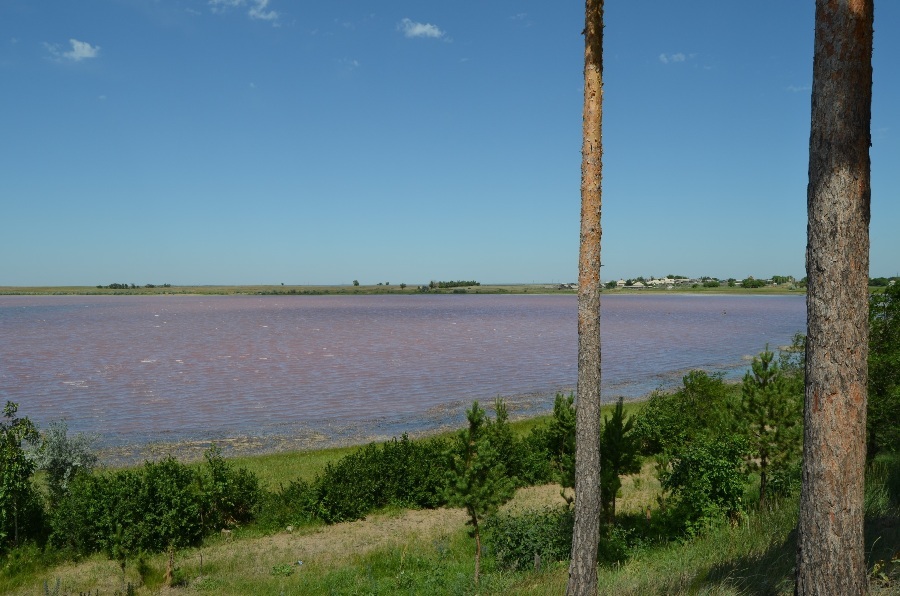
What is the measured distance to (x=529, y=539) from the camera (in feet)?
45.0

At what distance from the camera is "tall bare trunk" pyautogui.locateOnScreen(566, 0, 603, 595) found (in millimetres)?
9625

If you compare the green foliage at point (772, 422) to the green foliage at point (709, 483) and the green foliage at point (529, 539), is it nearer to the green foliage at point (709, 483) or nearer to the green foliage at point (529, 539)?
the green foliage at point (709, 483)

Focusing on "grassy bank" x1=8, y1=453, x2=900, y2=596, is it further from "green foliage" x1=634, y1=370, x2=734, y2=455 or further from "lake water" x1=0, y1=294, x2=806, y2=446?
"lake water" x1=0, y1=294, x2=806, y2=446

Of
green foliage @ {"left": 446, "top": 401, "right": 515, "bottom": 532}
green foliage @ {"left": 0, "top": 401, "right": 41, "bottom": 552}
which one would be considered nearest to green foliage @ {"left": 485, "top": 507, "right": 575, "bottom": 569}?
green foliage @ {"left": 446, "top": 401, "right": 515, "bottom": 532}

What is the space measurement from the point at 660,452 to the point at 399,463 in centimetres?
1047

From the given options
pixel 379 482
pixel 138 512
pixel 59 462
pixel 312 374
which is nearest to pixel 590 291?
pixel 379 482

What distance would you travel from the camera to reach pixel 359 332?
8356 centimetres

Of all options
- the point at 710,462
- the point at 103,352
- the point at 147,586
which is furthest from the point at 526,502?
the point at 103,352

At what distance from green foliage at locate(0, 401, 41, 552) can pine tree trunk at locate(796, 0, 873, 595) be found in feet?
56.7

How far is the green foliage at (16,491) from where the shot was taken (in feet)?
50.1

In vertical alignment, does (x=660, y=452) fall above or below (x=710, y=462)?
below

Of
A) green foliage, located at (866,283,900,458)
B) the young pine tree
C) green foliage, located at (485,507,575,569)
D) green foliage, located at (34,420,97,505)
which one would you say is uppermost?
green foliage, located at (866,283,900,458)

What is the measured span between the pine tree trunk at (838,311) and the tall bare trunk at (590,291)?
371 cm

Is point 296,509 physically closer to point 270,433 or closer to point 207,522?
point 207,522
